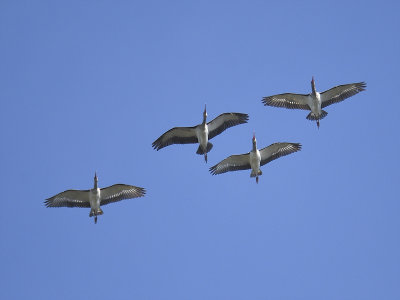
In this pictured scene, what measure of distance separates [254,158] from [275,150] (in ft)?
4.80

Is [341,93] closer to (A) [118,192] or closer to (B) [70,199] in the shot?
(A) [118,192]

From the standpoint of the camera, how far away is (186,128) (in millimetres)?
35719

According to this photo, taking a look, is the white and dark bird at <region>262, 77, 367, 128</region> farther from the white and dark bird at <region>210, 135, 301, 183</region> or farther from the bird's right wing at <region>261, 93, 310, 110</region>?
→ the white and dark bird at <region>210, 135, 301, 183</region>

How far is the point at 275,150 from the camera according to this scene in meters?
36.3

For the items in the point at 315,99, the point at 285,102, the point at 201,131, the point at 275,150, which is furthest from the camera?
the point at 285,102

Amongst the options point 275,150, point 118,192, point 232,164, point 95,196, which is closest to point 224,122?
point 232,164

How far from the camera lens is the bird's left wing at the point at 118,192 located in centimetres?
3559

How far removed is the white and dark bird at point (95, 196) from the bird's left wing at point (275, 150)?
627 centimetres

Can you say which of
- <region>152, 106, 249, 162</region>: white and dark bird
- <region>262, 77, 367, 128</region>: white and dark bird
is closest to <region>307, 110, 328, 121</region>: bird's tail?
<region>262, 77, 367, 128</region>: white and dark bird

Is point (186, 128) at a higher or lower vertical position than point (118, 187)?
higher

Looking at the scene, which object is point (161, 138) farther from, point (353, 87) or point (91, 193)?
point (353, 87)

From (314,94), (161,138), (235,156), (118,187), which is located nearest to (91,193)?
(118,187)

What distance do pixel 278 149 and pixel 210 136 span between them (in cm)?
353

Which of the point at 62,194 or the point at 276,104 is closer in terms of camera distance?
the point at 62,194
